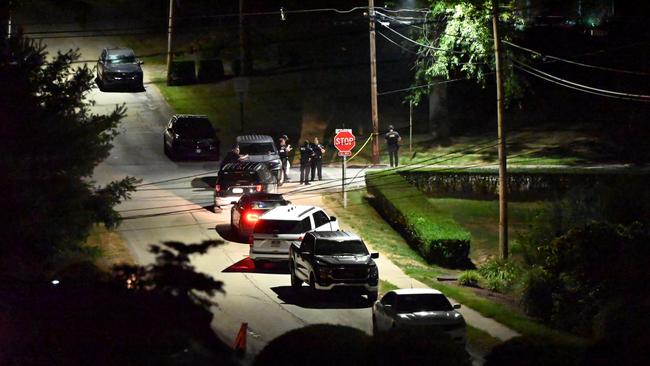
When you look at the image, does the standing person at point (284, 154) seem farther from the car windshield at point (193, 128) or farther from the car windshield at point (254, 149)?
the car windshield at point (193, 128)

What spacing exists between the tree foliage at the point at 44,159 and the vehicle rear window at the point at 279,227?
388 inches

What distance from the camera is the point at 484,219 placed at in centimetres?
3500

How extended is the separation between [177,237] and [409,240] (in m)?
7.84

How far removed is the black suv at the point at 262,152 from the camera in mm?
37125

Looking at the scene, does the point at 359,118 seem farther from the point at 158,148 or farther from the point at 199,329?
the point at 199,329

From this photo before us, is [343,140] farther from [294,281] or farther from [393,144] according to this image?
[294,281]

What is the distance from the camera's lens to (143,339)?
848 cm

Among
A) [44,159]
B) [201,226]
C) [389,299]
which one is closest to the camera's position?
[44,159]

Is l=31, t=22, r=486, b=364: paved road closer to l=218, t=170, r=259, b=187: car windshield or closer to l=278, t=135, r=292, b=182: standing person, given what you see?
l=278, t=135, r=292, b=182: standing person

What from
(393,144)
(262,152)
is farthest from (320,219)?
(393,144)

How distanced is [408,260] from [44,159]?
54.9ft

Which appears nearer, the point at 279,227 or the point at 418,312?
the point at 418,312

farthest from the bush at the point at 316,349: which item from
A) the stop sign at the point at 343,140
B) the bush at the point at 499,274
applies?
the stop sign at the point at 343,140

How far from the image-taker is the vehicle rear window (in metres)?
26.6
